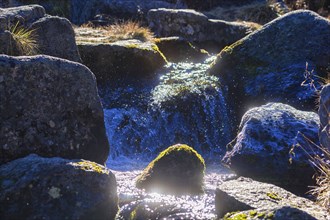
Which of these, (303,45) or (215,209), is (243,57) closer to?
(303,45)

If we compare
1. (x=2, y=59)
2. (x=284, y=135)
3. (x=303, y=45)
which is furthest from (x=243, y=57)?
(x=2, y=59)

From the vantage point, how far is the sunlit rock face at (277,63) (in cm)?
1079

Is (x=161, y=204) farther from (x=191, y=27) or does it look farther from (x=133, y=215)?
(x=191, y=27)

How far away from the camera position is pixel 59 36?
9.15 m

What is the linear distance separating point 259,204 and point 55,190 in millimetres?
2233

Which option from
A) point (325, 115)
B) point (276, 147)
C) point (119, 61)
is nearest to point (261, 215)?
point (325, 115)

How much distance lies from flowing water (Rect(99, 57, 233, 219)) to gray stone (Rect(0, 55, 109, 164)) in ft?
5.34

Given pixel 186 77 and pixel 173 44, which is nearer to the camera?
pixel 186 77

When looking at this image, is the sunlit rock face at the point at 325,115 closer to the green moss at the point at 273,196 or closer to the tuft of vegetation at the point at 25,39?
the green moss at the point at 273,196

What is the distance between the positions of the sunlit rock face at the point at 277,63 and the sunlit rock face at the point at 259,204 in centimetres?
437

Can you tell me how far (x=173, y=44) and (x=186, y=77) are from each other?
2.34 metres

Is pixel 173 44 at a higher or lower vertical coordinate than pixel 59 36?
lower

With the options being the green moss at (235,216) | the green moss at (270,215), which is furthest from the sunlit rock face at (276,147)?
the green moss at (270,215)

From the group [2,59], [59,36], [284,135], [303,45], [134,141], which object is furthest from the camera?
[303,45]
